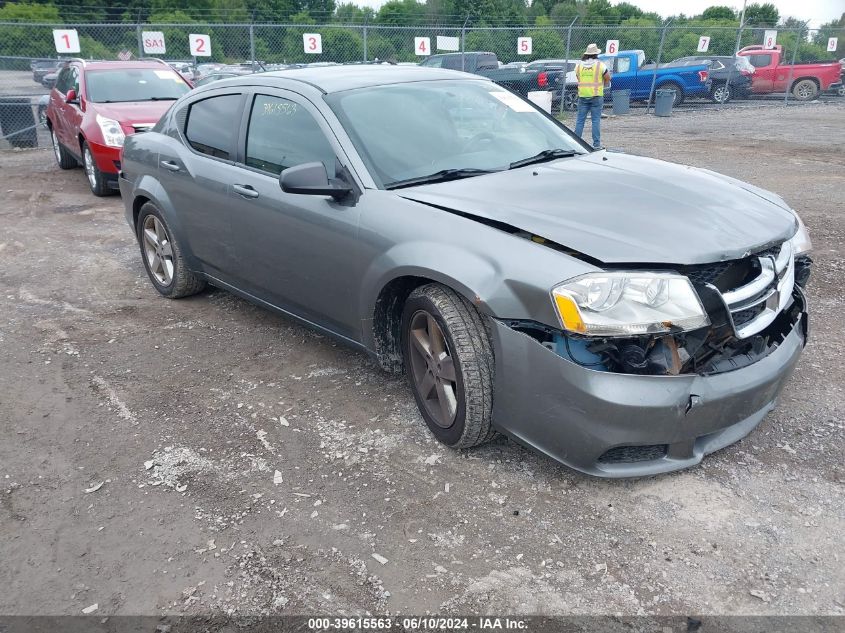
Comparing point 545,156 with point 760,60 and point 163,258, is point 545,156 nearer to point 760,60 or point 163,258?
point 163,258

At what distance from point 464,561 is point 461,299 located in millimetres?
1084

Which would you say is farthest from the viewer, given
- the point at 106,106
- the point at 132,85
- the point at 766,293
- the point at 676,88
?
the point at 676,88

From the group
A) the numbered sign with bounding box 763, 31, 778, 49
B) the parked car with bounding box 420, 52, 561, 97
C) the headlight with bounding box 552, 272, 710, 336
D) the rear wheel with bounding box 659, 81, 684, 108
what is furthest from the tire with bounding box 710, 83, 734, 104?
the headlight with bounding box 552, 272, 710, 336

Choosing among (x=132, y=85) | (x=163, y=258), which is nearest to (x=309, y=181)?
(x=163, y=258)

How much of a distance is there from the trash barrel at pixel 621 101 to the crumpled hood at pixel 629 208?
18.3 meters

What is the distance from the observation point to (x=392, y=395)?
3.92 m

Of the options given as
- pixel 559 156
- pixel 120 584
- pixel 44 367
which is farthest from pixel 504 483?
pixel 44 367

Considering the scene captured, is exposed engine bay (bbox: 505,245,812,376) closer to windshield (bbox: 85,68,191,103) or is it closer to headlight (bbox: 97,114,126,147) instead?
headlight (bbox: 97,114,126,147)

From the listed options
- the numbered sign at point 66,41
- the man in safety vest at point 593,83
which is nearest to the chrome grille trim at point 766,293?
the man in safety vest at point 593,83

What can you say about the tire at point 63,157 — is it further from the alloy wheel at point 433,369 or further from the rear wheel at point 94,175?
the alloy wheel at point 433,369

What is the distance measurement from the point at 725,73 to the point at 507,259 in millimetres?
22652

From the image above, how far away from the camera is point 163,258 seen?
17.7ft

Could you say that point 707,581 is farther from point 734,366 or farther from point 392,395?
point 392,395

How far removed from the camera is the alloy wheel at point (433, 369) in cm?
319
